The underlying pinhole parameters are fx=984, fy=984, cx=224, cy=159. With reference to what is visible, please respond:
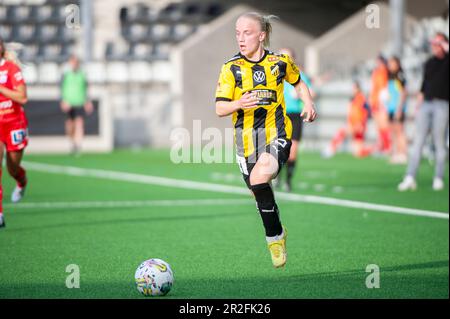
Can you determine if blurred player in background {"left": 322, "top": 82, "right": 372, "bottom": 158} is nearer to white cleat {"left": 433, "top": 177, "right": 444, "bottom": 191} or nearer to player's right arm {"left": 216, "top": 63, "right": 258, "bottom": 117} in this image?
white cleat {"left": 433, "top": 177, "right": 444, "bottom": 191}

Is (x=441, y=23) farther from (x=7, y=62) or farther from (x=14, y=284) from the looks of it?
Result: (x=14, y=284)

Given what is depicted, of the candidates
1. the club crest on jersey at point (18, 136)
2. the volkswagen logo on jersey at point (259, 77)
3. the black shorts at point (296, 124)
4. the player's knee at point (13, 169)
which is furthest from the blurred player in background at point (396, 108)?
the volkswagen logo on jersey at point (259, 77)

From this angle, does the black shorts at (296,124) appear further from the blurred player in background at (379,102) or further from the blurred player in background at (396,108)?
the blurred player in background at (379,102)

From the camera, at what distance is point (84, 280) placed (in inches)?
320

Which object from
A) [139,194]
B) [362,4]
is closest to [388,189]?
[139,194]

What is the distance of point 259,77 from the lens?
802cm

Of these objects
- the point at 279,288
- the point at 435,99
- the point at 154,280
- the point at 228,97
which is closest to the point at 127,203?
the point at 435,99

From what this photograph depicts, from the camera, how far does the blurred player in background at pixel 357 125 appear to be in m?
24.7

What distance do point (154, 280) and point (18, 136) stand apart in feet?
14.6

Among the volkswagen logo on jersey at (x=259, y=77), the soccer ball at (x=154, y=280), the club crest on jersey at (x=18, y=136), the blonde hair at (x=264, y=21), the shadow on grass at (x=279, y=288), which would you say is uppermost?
the blonde hair at (x=264, y=21)

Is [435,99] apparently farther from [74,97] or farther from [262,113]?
[74,97]

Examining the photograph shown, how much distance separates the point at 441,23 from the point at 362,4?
A: 9002 mm

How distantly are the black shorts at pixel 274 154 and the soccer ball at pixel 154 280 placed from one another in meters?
1.27

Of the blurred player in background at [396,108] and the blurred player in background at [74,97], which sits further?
the blurred player in background at [74,97]
